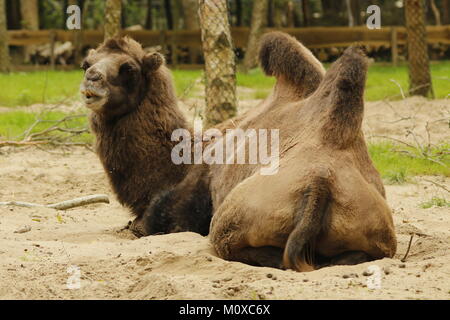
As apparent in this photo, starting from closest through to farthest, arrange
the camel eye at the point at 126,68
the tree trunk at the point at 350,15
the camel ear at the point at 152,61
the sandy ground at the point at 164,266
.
Result: the sandy ground at the point at 164,266 → the camel eye at the point at 126,68 → the camel ear at the point at 152,61 → the tree trunk at the point at 350,15

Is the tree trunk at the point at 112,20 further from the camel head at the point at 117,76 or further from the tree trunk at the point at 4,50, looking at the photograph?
the tree trunk at the point at 4,50

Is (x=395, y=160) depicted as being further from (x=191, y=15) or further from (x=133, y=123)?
(x=191, y=15)

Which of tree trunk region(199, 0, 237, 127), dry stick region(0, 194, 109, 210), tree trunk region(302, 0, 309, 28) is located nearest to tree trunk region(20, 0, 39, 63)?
tree trunk region(302, 0, 309, 28)

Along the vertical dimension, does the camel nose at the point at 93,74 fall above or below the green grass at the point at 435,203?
above

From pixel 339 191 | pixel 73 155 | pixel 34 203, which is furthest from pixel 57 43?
pixel 339 191

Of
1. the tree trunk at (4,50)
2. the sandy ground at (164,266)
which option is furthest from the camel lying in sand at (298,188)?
the tree trunk at (4,50)

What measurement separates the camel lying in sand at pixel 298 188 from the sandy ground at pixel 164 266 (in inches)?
8.8

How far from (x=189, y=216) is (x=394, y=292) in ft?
8.99

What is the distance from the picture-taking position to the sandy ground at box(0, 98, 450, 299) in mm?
4680

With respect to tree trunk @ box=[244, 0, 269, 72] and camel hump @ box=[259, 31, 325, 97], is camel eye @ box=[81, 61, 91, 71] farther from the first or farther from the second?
tree trunk @ box=[244, 0, 269, 72]

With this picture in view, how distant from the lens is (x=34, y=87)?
18688 mm

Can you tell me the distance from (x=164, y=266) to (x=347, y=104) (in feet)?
5.34

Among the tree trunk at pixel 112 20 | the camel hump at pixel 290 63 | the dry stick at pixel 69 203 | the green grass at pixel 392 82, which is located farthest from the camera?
the green grass at pixel 392 82

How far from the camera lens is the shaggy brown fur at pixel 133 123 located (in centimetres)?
729
